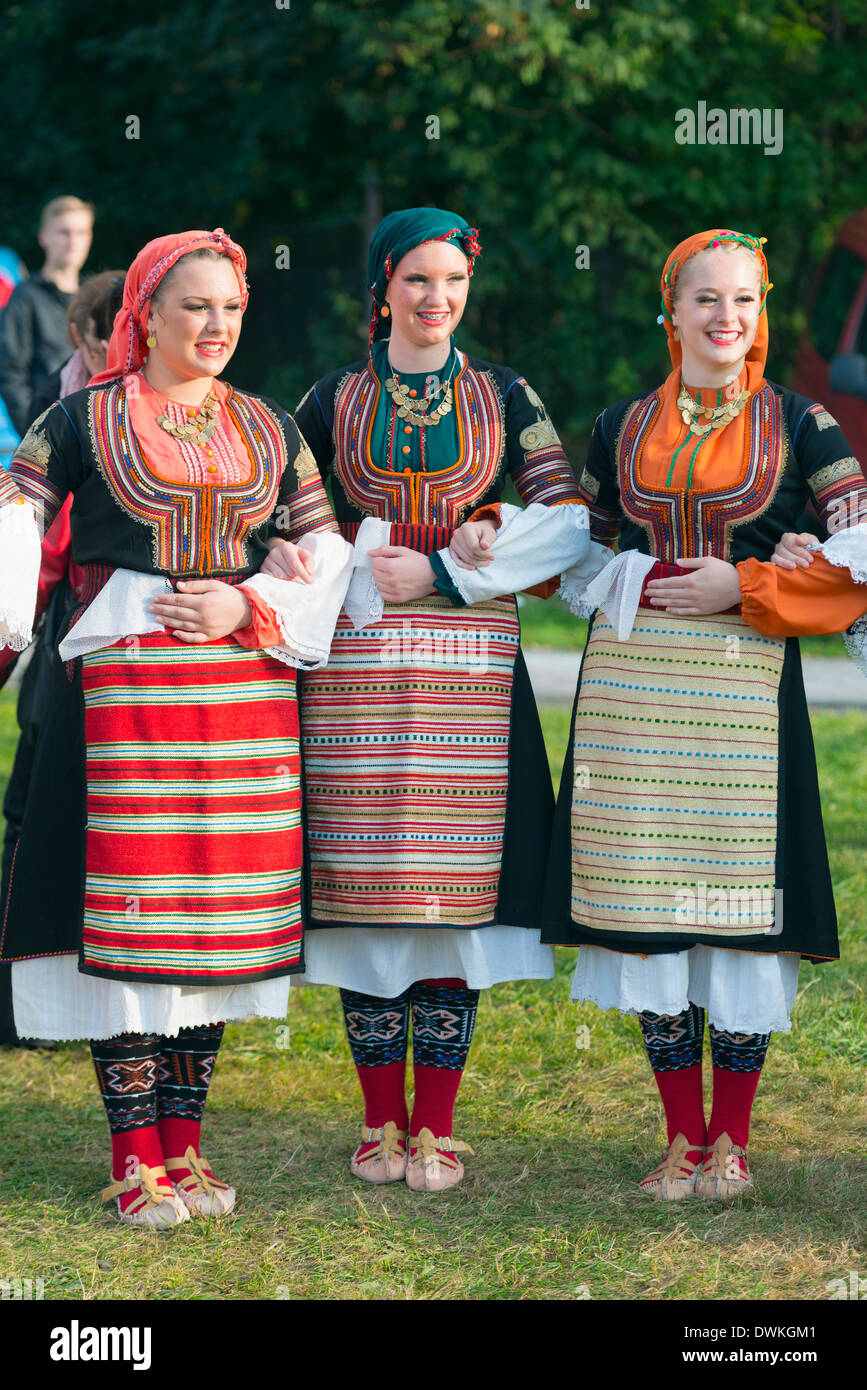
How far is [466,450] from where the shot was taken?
3414 millimetres

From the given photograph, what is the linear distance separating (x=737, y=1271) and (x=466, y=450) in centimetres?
172

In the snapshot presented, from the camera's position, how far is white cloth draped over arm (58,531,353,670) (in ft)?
10.3

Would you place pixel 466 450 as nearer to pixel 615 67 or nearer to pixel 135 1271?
pixel 135 1271

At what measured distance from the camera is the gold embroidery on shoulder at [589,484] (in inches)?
138

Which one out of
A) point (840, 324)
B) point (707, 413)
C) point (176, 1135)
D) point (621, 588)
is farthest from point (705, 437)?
point (840, 324)

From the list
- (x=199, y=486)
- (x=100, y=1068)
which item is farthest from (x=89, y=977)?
(x=199, y=486)

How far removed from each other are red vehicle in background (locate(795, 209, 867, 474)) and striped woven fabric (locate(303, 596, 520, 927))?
6346 millimetres

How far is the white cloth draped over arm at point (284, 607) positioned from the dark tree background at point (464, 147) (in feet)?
26.8

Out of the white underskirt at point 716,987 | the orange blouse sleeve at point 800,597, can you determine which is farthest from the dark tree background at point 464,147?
the white underskirt at point 716,987

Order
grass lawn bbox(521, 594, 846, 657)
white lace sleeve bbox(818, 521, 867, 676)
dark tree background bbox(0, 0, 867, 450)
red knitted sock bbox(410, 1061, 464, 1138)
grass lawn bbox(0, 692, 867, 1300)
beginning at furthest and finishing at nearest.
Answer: dark tree background bbox(0, 0, 867, 450) < grass lawn bbox(521, 594, 846, 657) < red knitted sock bbox(410, 1061, 464, 1138) < white lace sleeve bbox(818, 521, 867, 676) < grass lawn bbox(0, 692, 867, 1300)

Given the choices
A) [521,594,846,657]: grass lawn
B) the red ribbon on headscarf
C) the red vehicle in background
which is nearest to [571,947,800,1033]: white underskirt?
the red ribbon on headscarf

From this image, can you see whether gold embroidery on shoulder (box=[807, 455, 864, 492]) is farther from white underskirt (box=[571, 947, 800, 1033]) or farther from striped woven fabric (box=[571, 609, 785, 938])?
white underskirt (box=[571, 947, 800, 1033])

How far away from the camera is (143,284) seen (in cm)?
318

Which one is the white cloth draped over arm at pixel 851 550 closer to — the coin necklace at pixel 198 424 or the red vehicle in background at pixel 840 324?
the coin necklace at pixel 198 424
